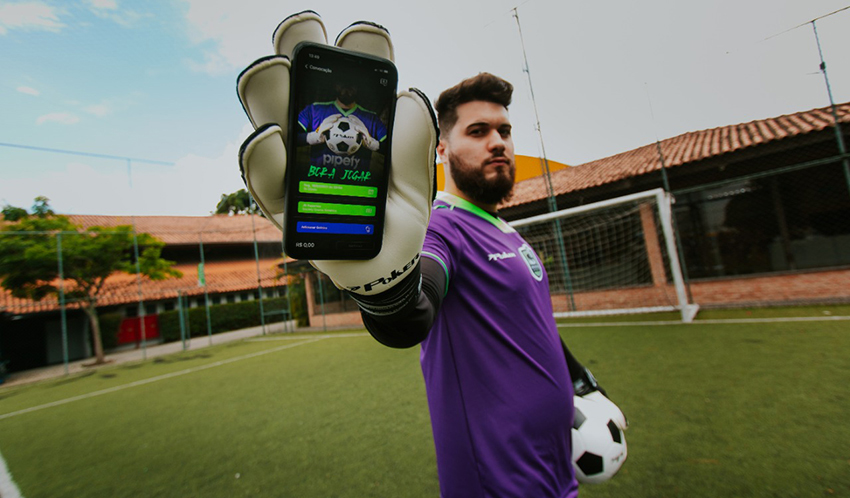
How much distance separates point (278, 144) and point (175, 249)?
2440cm

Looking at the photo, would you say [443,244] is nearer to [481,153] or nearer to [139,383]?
[481,153]

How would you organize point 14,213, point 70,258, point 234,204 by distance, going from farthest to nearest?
1. point 234,204
2. point 14,213
3. point 70,258

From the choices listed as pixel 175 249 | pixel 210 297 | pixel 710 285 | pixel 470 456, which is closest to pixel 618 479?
pixel 470 456

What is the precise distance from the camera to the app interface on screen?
1.99 feet

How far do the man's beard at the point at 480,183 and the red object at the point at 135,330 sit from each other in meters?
21.5

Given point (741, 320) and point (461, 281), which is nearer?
point (461, 281)

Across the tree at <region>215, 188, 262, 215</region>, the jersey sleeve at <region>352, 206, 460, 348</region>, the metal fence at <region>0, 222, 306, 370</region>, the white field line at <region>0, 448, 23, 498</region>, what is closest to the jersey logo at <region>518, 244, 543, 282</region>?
the jersey sleeve at <region>352, 206, 460, 348</region>

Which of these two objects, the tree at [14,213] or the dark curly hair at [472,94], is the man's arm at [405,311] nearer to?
the dark curly hair at [472,94]

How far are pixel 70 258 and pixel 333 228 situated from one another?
52.0 feet

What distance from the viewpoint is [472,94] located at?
1.29 m

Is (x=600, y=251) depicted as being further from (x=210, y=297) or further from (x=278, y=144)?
(x=210, y=297)

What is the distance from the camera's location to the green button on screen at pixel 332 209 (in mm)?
610

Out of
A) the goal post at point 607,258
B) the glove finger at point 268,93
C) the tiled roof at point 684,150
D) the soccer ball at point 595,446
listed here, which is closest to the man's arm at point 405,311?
the glove finger at point 268,93

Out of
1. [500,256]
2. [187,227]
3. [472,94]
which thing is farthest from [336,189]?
[187,227]
